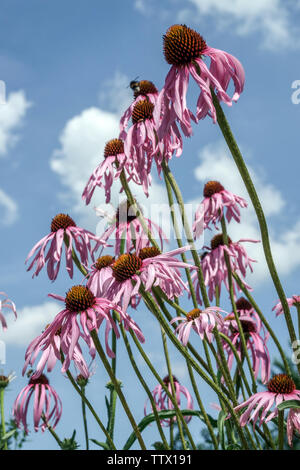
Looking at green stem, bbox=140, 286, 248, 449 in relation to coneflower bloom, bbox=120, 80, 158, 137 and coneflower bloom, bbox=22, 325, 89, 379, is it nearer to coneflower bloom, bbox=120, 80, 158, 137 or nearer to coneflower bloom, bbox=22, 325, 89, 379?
coneflower bloom, bbox=22, 325, 89, 379

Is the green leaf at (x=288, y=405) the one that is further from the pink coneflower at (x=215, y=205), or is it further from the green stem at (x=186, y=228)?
the pink coneflower at (x=215, y=205)

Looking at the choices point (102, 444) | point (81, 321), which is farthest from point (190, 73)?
point (102, 444)

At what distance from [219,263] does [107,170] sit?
101 cm

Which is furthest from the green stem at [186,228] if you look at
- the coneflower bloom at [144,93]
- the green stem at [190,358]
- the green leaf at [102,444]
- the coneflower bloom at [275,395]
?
the green leaf at [102,444]

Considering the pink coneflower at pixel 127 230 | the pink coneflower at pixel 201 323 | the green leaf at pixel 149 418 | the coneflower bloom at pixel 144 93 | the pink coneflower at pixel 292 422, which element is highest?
the coneflower bloom at pixel 144 93

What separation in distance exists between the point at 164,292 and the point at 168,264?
146 mm

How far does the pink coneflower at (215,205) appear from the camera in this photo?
3660mm

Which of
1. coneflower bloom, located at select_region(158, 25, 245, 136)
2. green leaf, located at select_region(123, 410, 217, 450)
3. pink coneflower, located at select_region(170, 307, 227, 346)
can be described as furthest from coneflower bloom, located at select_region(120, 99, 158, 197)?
A: green leaf, located at select_region(123, 410, 217, 450)

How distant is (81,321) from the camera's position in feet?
7.36

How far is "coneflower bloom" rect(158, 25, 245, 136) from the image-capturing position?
2.13 metres

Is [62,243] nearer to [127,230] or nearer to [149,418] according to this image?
[127,230]

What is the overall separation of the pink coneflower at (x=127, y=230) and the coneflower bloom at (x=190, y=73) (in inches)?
41.6
